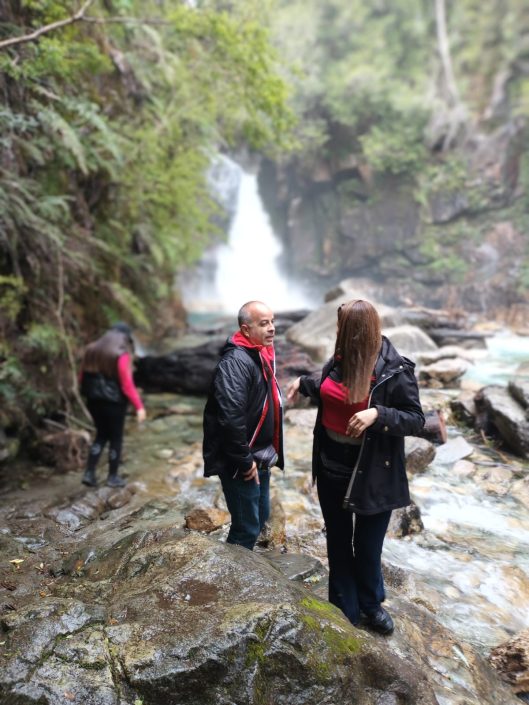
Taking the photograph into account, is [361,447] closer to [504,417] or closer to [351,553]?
[351,553]

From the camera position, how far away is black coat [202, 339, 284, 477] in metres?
2.69

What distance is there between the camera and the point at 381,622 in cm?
257

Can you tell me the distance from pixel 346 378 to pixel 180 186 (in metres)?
9.15

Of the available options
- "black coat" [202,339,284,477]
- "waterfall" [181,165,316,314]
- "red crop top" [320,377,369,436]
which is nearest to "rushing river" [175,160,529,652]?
"black coat" [202,339,284,477]

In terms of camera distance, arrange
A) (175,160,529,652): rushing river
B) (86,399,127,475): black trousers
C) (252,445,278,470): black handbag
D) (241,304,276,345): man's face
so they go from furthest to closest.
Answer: (86,399,127,475): black trousers → (175,160,529,652): rushing river → (252,445,278,470): black handbag → (241,304,276,345): man's face

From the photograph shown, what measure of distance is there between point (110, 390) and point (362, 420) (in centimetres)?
370

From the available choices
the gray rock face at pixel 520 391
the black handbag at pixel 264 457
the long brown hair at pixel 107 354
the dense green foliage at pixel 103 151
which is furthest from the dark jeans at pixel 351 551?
the gray rock face at pixel 520 391

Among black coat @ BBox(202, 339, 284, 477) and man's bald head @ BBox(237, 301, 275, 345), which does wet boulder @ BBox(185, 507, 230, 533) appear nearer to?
black coat @ BBox(202, 339, 284, 477)

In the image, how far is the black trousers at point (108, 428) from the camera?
525 centimetres

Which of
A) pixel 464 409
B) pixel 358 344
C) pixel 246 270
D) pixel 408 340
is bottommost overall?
pixel 464 409

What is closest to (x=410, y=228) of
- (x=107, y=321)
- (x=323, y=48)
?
(x=323, y=48)

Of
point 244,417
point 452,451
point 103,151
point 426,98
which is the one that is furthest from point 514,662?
point 426,98

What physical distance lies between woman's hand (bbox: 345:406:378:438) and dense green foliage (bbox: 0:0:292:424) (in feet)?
15.5

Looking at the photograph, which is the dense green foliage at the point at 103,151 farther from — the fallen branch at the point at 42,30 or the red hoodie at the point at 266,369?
the red hoodie at the point at 266,369
